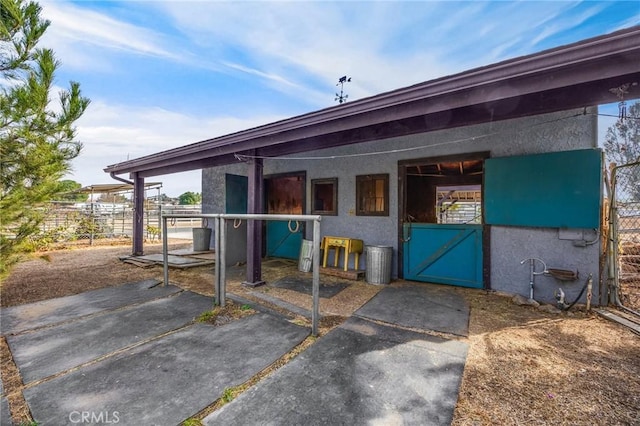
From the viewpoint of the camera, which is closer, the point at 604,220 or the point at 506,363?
the point at 506,363

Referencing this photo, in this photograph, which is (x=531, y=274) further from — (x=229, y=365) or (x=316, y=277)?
(x=229, y=365)

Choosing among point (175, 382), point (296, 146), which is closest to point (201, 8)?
point (296, 146)

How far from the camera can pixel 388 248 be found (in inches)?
184

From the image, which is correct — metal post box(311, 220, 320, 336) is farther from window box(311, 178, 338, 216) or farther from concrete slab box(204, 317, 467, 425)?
window box(311, 178, 338, 216)

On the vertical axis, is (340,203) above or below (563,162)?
below

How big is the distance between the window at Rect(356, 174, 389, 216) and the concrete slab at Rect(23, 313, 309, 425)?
3.01 m

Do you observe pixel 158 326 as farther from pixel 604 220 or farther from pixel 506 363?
pixel 604 220

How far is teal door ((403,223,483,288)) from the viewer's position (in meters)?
4.23

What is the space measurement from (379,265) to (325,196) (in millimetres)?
2314

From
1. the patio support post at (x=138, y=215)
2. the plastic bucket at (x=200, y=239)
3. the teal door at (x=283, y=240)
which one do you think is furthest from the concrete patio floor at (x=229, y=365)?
the plastic bucket at (x=200, y=239)

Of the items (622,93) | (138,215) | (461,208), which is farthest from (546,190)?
(461,208)

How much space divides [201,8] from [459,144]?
17.2ft

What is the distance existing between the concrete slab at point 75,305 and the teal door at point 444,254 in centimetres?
404

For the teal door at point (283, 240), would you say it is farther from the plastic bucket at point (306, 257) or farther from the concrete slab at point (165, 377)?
the concrete slab at point (165, 377)
